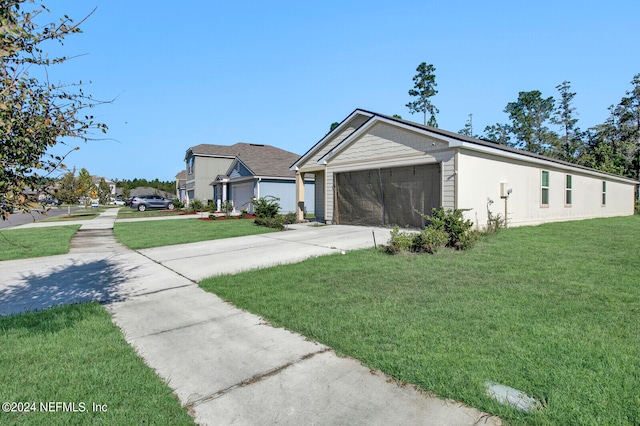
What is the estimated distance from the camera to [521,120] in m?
44.2

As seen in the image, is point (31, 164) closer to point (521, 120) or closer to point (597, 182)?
point (597, 182)

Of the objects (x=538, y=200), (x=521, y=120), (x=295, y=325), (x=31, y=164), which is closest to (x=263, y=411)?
(x=295, y=325)

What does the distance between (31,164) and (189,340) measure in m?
2.23

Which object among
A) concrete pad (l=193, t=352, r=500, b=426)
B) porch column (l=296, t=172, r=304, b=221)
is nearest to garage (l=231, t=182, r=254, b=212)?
porch column (l=296, t=172, r=304, b=221)

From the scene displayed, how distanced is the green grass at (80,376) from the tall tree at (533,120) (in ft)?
161

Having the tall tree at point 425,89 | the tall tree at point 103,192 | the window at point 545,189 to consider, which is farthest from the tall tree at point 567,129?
the tall tree at point 103,192

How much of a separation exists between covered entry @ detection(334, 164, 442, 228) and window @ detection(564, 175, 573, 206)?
28.6 ft

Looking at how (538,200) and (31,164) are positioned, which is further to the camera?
(538,200)

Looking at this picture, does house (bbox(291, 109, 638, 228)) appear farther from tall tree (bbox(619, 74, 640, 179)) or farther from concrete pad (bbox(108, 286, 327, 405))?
tall tree (bbox(619, 74, 640, 179))

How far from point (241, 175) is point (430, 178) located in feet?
57.9

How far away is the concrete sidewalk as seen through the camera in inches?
97.6

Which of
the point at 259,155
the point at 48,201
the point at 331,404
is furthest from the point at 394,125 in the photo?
the point at 259,155

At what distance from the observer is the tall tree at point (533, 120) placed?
43.1 meters

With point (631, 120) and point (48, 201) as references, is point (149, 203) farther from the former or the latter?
point (631, 120)
